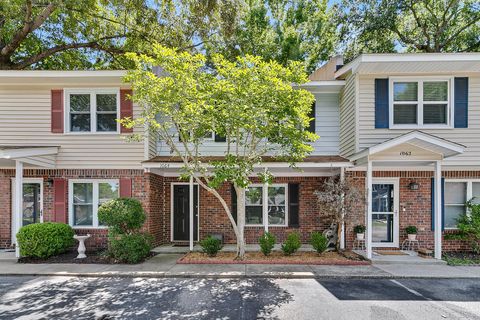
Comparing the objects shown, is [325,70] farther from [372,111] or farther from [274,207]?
[274,207]

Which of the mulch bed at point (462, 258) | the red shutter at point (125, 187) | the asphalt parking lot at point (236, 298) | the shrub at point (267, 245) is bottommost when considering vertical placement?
the mulch bed at point (462, 258)

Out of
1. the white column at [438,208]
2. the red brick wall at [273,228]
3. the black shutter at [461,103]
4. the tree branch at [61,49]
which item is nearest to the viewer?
the white column at [438,208]

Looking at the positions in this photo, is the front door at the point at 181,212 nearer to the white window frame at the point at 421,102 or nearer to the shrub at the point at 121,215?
the shrub at the point at 121,215

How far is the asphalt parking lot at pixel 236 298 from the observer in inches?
188

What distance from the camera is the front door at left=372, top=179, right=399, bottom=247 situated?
911 cm

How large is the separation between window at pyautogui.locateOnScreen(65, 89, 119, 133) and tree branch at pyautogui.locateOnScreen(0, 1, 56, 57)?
499 centimetres

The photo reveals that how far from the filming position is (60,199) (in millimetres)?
9141

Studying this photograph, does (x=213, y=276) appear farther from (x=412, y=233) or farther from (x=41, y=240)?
(x=412, y=233)

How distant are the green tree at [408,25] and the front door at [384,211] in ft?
38.3

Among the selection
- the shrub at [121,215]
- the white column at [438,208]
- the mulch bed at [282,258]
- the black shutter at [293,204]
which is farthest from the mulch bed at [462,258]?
the shrub at [121,215]

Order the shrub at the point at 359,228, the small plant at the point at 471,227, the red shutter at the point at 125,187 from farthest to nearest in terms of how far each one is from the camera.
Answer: the red shutter at the point at 125,187, the shrub at the point at 359,228, the small plant at the point at 471,227

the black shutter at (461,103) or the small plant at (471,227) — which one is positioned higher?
the black shutter at (461,103)

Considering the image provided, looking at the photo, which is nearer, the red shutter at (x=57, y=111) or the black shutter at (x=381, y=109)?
the black shutter at (x=381, y=109)

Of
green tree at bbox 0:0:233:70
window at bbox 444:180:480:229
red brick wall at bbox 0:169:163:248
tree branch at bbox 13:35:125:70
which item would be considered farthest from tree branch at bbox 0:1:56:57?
window at bbox 444:180:480:229
